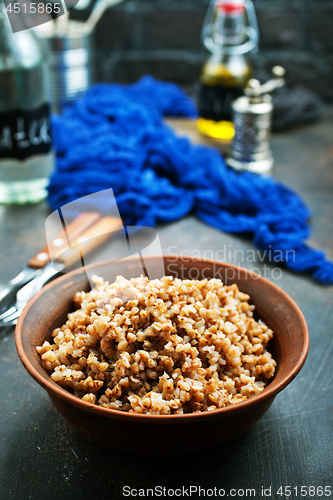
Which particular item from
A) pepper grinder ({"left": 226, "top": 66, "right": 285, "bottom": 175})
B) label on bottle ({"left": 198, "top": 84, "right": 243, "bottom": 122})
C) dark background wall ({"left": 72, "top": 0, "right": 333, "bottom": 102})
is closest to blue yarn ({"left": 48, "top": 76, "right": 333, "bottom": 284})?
pepper grinder ({"left": 226, "top": 66, "right": 285, "bottom": 175})

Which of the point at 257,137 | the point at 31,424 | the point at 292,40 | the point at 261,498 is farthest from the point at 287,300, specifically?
the point at 292,40

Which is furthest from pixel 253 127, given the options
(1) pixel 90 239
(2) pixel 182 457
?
(2) pixel 182 457

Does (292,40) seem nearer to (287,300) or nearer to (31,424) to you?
(287,300)

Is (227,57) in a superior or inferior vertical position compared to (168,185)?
superior

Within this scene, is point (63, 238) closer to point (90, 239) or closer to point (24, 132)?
point (90, 239)

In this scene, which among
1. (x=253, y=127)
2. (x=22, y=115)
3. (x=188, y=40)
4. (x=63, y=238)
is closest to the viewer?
(x=63, y=238)
